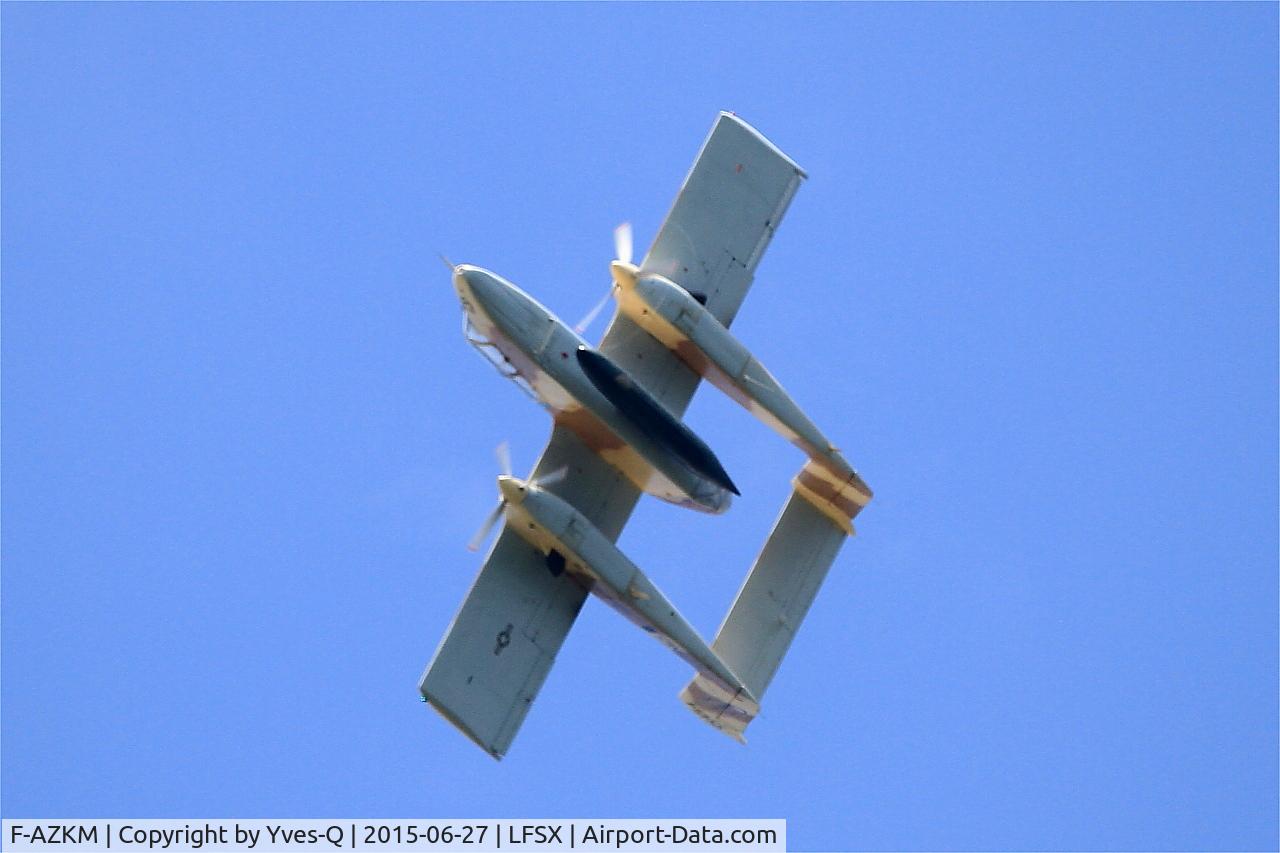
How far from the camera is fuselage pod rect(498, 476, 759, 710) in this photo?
35.0 metres

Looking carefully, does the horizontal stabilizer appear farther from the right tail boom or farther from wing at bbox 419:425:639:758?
wing at bbox 419:425:639:758

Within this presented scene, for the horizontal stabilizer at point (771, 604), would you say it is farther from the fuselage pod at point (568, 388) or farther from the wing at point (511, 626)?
the wing at point (511, 626)

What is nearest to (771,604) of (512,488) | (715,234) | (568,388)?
(512,488)

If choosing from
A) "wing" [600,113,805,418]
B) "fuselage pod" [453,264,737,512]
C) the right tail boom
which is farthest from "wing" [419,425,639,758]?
the right tail boom

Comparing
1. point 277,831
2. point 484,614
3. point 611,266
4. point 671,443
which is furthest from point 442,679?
point 611,266

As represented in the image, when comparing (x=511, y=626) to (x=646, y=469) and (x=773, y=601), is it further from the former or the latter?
(x=773, y=601)

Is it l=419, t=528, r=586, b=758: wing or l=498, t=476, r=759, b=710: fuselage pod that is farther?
l=419, t=528, r=586, b=758: wing

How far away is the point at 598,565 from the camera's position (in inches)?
1387

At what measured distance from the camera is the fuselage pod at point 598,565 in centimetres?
3503

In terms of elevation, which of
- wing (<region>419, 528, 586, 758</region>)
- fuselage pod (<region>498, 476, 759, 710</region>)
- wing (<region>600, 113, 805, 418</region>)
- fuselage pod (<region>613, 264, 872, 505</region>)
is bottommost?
wing (<region>419, 528, 586, 758</region>)

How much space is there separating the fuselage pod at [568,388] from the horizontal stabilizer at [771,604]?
2746 mm

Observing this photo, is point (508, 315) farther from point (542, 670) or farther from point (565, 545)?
point (542, 670)

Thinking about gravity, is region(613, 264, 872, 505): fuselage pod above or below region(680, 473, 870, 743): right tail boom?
above

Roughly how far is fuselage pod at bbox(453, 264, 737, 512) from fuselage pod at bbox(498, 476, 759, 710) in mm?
1684
